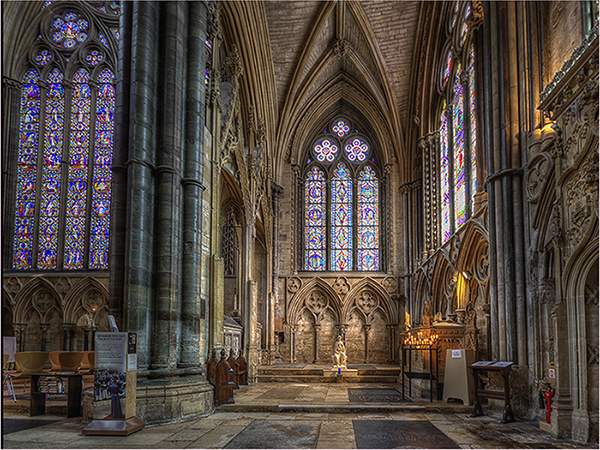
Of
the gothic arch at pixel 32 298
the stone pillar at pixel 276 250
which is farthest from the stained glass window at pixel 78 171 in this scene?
the stone pillar at pixel 276 250

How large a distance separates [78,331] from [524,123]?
14.8m

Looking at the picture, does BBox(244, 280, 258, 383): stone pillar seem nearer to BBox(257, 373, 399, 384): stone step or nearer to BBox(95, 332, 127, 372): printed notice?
BBox(257, 373, 399, 384): stone step

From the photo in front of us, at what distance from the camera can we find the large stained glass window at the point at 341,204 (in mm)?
26922

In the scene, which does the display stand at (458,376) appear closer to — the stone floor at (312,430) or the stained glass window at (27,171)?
the stone floor at (312,430)

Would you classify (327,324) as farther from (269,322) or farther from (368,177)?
(368,177)

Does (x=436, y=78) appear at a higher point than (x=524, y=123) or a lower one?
higher

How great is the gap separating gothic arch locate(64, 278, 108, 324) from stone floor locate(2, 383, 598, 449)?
806 cm

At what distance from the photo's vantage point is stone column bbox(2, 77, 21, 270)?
18.4 meters

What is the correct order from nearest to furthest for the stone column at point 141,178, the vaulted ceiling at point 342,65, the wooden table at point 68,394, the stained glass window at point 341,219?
the stone column at point 141,178
the wooden table at point 68,394
the vaulted ceiling at point 342,65
the stained glass window at point 341,219

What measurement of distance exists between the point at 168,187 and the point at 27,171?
11459 millimetres

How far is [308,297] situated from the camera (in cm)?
2614

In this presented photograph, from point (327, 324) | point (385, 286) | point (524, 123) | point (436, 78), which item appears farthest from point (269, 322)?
point (524, 123)

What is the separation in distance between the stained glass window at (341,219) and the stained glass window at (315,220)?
1.46 feet

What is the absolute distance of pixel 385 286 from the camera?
25781 mm
